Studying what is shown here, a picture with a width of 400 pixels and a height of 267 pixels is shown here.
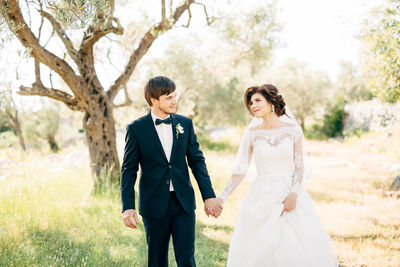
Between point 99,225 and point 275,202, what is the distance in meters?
3.37

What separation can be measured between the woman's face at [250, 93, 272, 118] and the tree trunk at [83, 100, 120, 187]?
4417mm

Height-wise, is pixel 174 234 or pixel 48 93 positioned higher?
pixel 48 93

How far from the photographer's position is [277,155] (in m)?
3.92

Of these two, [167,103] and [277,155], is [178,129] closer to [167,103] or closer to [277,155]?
[167,103]

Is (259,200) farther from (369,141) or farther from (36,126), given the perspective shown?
(36,126)

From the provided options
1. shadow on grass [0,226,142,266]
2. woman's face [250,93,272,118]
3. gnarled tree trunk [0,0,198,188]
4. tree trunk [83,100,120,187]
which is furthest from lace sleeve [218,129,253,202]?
tree trunk [83,100,120,187]

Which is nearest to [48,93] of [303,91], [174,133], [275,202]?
[174,133]

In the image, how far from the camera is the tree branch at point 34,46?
5.24 m

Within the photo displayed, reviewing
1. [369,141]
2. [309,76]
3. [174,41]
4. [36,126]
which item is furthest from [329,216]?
[36,126]

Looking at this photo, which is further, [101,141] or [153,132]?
[101,141]

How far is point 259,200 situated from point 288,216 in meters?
0.36

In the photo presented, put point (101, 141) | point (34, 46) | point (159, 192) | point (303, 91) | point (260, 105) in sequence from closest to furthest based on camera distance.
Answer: point (159, 192), point (260, 105), point (34, 46), point (101, 141), point (303, 91)

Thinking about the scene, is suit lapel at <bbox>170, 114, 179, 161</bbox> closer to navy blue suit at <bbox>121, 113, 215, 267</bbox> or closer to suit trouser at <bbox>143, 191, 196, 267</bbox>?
navy blue suit at <bbox>121, 113, 215, 267</bbox>

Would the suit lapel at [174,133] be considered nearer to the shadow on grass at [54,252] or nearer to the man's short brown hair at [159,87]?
the man's short brown hair at [159,87]
